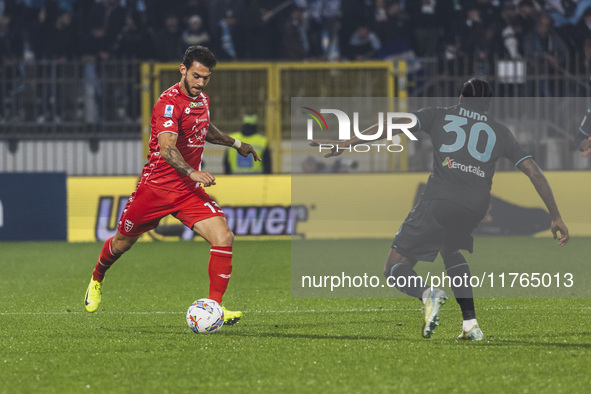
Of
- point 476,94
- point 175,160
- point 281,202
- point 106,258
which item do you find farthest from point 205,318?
point 281,202

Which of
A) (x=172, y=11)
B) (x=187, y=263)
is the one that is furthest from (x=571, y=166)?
(x=172, y=11)

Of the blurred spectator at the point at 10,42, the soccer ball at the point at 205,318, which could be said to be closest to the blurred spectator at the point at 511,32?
the blurred spectator at the point at 10,42

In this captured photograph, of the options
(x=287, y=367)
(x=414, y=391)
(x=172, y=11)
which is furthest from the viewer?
(x=172, y=11)

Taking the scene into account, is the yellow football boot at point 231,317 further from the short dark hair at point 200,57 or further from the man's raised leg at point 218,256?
the short dark hair at point 200,57

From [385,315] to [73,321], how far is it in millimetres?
2383

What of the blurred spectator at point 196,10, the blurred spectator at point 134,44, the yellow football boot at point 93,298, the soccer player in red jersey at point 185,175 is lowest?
the yellow football boot at point 93,298

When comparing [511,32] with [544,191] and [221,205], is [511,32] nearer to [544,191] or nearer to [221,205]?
[221,205]

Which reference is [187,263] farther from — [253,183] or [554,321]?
[554,321]

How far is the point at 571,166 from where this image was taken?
16.6 metres

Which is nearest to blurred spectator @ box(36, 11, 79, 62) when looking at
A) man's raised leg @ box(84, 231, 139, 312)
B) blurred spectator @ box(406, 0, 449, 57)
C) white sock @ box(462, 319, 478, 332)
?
blurred spectator @ box(406, 0, 449, 57)

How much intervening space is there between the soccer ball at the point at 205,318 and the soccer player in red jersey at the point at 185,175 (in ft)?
0.75

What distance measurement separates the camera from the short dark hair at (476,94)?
7.08 meters

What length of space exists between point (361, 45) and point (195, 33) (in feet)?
9.69

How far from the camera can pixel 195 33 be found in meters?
19.6
